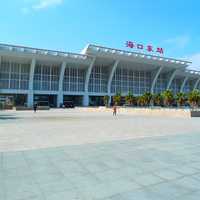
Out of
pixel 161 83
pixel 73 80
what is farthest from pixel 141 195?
pixel 161 83

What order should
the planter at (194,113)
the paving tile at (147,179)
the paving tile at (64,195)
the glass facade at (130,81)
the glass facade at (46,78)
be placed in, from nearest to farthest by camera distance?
the paving tile at (64,195) < the paving tile at (147,179) < the planter at (194,113) < the glass facade at (46,78) < the glass facade at (130,81)

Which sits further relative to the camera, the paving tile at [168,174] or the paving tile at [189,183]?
the paving tile at [168,174]

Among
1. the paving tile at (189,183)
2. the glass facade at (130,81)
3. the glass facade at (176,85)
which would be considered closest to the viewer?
the paving tile at (189,183)

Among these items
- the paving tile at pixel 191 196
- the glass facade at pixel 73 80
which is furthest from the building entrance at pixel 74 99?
the paving tile at pixel 191 196

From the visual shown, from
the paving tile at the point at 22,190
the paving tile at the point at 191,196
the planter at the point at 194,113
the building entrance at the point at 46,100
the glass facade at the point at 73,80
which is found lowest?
the paving tile at the point at 22,190

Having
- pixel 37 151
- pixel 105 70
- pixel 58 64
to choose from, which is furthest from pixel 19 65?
pixel 37 151

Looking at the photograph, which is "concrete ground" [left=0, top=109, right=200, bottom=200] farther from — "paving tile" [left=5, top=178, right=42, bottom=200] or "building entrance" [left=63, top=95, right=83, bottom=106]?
"building entrance" [left=63, top=95, right=83, bottom=106]

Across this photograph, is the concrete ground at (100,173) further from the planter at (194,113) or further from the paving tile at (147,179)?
the planter at (194,113)

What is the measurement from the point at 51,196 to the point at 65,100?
62768 millimetres

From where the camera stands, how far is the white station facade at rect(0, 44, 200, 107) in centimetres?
5419

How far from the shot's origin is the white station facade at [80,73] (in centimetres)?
5419

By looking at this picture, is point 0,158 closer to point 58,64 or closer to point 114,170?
point 114,170

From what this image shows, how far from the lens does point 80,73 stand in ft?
208

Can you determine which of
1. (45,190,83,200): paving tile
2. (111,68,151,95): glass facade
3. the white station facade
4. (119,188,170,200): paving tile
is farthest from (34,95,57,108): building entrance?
(119,188,170,200): paving tile
